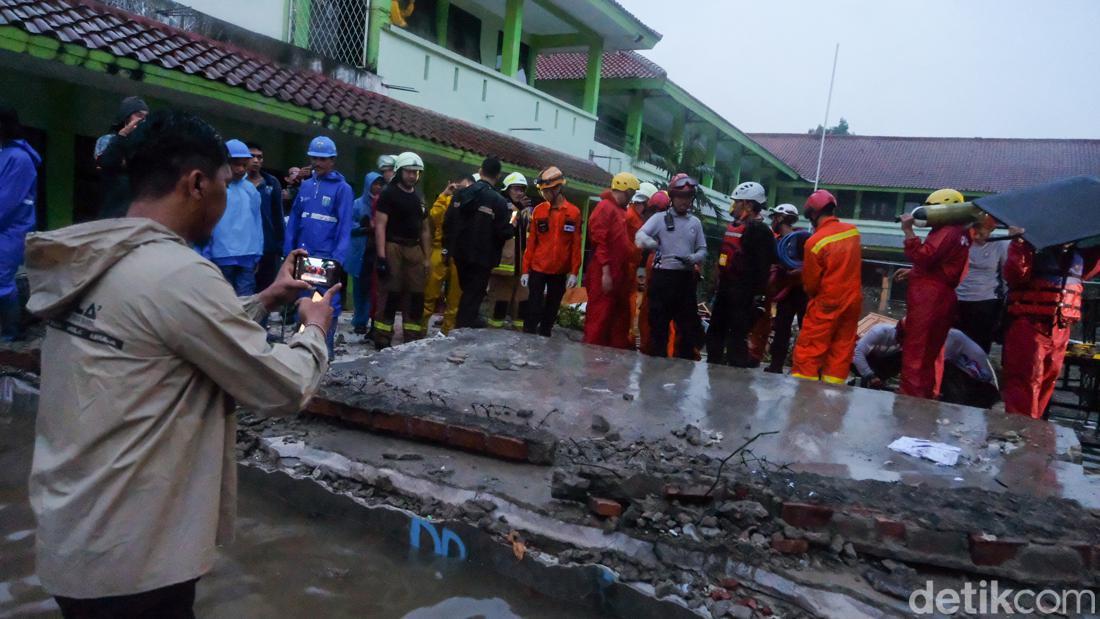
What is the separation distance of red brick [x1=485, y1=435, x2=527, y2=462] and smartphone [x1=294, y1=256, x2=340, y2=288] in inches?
56.5

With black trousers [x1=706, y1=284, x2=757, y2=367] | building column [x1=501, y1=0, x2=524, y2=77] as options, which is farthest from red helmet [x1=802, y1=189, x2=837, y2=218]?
building column [x1=501, y1=0, x2=524, y2=77]

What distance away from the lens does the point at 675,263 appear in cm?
673

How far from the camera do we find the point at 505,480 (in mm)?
3336

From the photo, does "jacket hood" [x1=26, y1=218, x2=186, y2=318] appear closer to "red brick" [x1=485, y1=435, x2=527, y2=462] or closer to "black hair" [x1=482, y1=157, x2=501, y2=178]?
"red brick" [x1=485, y1=435, x2=527, y2=462]

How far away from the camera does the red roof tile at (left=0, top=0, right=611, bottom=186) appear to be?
611 cm

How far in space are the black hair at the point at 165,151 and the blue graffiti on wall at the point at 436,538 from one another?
6.30ft

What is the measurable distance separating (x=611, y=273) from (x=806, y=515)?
14.6 ft

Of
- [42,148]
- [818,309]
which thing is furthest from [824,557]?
[42,148]

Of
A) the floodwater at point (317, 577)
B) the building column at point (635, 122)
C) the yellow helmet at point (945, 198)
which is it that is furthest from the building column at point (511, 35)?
the floodwater at point (317, 577)

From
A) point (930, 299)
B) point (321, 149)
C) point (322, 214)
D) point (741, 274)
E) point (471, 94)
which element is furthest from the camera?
point (471, 94)

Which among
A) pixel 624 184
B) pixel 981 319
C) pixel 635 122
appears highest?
pixel 635 122

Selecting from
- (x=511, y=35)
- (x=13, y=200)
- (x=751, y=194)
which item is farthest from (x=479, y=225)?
(x=511, y=35)

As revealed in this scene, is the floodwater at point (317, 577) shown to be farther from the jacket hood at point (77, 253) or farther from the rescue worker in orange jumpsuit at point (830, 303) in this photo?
the rescue worker in orange jumpsuit at point (830, 303)

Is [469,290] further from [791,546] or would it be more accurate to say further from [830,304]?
[791,546]
